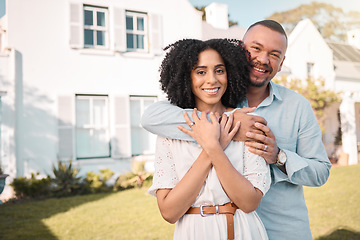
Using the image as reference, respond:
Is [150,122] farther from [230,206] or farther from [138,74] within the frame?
[138,74]

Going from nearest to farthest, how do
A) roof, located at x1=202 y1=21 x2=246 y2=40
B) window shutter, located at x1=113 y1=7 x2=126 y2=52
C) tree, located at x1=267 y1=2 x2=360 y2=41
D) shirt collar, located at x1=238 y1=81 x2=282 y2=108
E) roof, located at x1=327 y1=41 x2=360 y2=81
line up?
shirt collar, located at x1=238 y1=81 x2=282 y2=108
window shutter, located at x1=113 y1=7 x2=126 y2=52
roof, located at x1=202 y1=21 x2=246 y2=40
roof, located at x1=327 y1=41 x2=360 y2=81
tree, located at x1=267 y1=2 x2=360 y2=41

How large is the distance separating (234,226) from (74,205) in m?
5.90

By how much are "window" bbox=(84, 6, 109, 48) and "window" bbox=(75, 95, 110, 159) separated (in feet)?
5.02

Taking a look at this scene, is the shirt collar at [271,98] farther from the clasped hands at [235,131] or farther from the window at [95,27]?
the window at [95,27]

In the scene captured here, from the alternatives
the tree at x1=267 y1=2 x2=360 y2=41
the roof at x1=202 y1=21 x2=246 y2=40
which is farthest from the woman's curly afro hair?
the tree at x1=267 y1=2 x2=360 y2=41

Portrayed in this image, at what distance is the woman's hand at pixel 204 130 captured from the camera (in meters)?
1.37

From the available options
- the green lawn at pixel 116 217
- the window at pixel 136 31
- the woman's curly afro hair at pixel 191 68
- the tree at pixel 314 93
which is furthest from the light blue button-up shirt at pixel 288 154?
the tree at pixel 314 93

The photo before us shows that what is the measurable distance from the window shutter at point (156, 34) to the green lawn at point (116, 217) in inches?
167

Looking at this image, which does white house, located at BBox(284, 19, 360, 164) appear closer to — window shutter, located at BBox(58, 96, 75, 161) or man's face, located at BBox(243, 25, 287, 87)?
window shutter, located at BBox(58, 96, 75, 161)

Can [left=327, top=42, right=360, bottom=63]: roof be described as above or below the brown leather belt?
above

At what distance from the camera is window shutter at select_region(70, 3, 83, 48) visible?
8.66 meters

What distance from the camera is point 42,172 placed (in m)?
8.16

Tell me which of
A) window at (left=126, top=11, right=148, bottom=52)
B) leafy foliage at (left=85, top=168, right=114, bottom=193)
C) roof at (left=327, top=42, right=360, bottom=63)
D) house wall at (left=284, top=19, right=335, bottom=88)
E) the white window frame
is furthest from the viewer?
roof at (left=327, top=42, right=360, bottom=63)

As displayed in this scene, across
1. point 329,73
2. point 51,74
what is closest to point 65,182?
point 51,74
